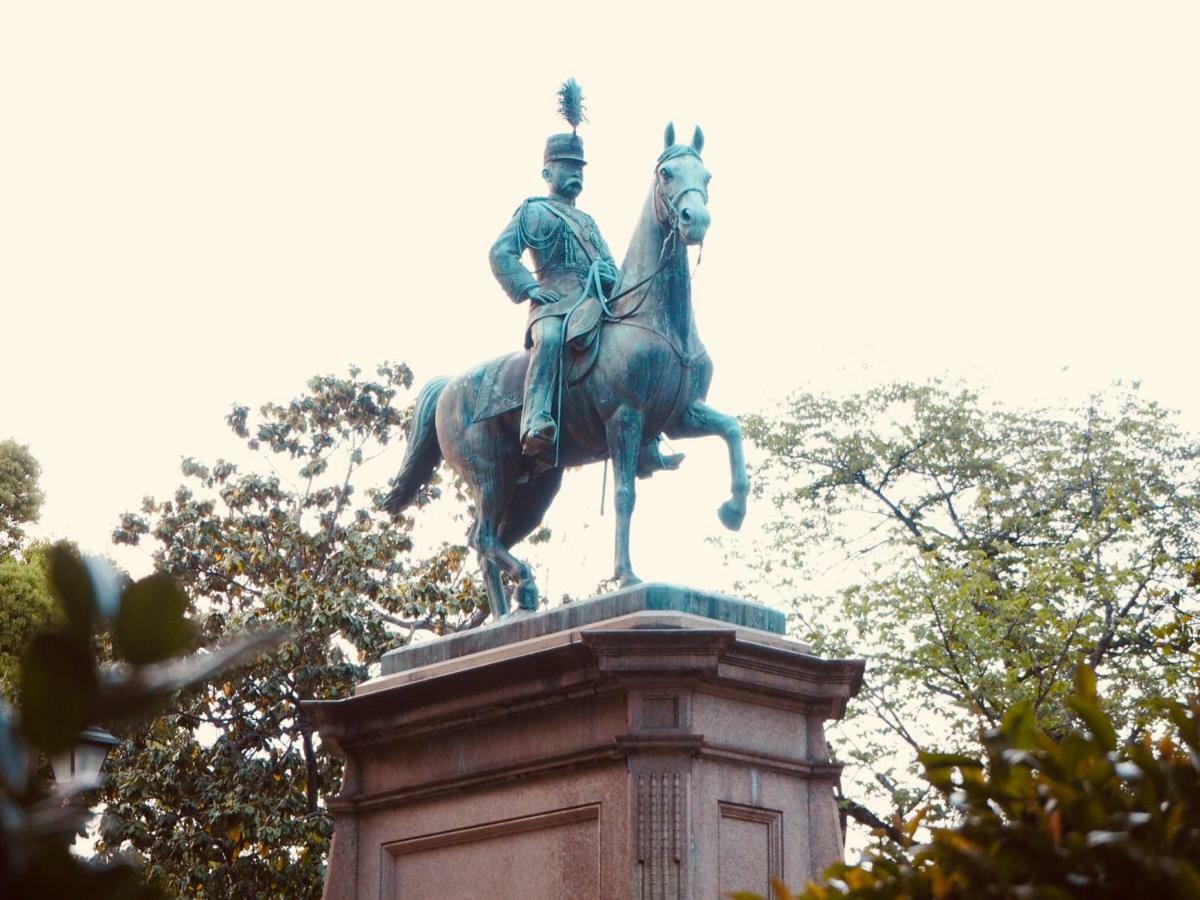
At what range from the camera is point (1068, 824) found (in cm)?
256

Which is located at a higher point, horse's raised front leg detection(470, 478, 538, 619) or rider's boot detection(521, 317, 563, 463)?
rider's boot detection(521, 317, 563, 463)

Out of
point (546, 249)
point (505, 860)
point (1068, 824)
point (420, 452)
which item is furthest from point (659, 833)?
point (1068, 824)

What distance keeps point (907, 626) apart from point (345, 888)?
1623cm

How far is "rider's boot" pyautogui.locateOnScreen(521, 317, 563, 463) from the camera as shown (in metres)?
9.24

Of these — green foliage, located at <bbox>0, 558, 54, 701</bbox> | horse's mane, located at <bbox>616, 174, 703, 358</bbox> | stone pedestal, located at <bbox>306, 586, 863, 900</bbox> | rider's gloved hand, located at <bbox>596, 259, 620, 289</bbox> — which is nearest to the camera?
stone pedestal, located at <bbox>306, 586, 863, 900</bbox>

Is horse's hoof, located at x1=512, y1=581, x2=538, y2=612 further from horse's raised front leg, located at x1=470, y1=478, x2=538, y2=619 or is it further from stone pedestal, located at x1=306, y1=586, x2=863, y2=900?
stone pedestal, located at x1=306, y1=586, x2=863, y2=900

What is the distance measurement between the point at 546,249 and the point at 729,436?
1589mm

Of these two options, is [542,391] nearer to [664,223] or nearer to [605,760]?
[664,223]

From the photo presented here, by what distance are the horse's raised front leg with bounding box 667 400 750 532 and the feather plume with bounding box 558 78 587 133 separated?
1.98m

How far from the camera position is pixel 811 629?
84.0ft

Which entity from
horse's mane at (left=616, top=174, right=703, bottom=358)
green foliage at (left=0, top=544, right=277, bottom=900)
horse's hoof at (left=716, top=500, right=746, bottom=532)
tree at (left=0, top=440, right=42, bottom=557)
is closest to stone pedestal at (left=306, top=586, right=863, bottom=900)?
horse's hoof at (left=716, top=500, right=746, bottom=532)

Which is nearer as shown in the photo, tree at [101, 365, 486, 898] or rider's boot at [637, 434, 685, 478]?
rider's boot at [637, 434, 685, 478]

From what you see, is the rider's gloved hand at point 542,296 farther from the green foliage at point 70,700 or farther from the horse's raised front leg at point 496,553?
the green foliage at point 70,700

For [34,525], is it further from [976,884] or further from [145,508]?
[976,884]
